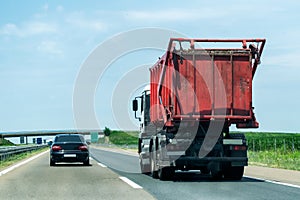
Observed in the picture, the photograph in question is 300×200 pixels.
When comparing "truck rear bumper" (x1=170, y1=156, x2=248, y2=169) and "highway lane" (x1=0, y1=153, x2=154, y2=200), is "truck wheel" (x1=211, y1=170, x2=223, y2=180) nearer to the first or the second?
"truck rear bumper" (x1=170, y1=156, x2=248, y2=169)

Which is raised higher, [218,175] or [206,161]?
[206,161]

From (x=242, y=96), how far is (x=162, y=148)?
279cm

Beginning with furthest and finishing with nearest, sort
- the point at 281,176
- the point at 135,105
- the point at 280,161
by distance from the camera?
the point at 280,161 < the point at 135,105 < the point at 281,176

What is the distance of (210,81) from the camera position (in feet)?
53.7

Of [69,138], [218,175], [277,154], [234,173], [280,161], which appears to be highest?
[69,138]

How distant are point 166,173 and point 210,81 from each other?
3.08 meters

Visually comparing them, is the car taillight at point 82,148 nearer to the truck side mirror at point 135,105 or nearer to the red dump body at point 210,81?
the truck side mirror at point 135,105

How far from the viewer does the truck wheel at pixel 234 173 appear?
17266 millimetres

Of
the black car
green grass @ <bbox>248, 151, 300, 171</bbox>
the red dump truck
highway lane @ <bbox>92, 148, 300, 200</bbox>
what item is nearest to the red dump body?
the red dump truck

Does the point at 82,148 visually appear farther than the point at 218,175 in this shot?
Yes

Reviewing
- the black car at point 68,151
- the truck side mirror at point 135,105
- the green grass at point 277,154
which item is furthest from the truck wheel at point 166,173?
the black car at point 68,151

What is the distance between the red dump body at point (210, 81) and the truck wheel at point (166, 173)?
1390 mm

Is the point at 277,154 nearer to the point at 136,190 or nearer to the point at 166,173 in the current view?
the point at 166,173

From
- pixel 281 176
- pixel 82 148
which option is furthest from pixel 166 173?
pixel 82 148
